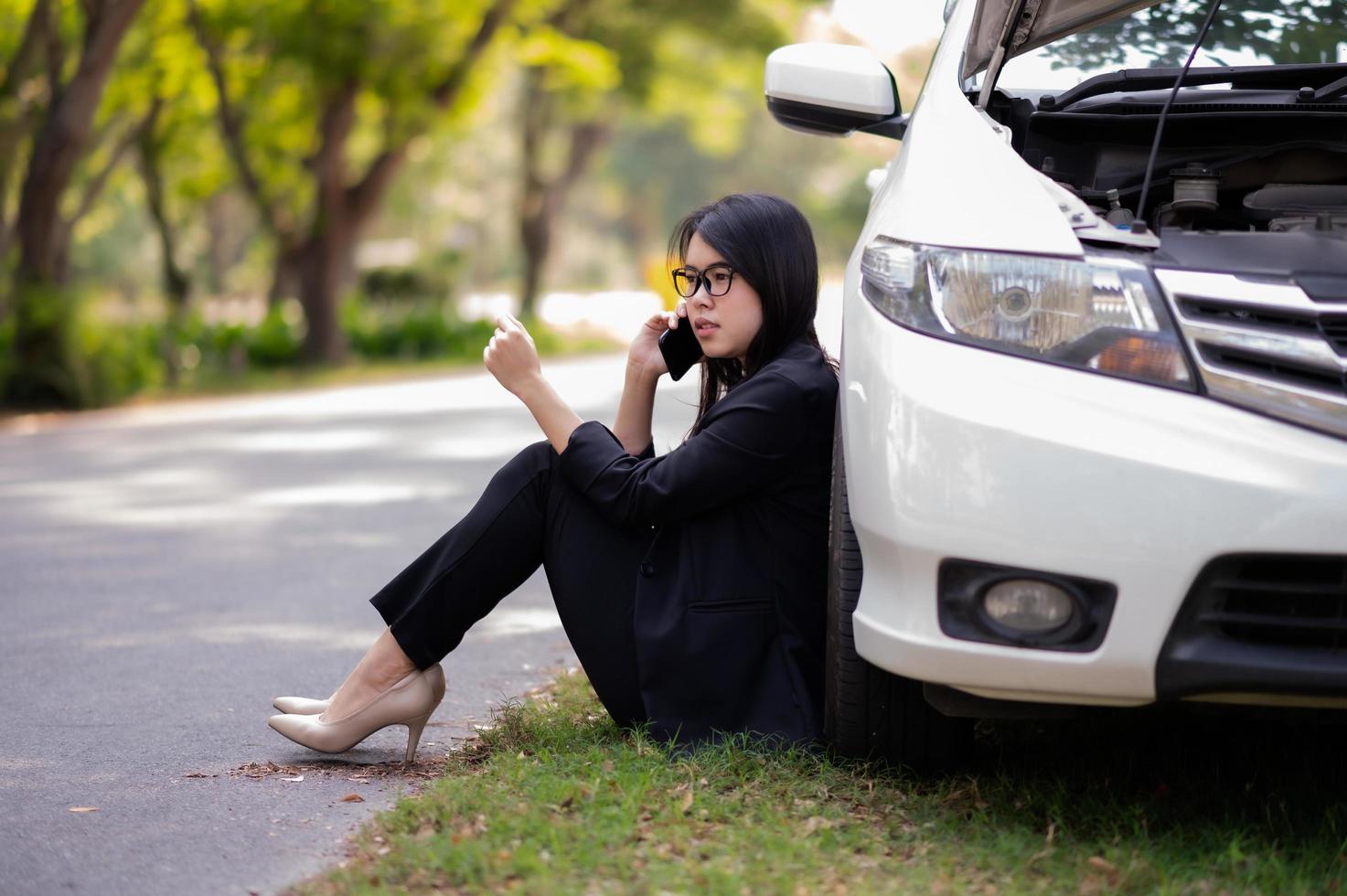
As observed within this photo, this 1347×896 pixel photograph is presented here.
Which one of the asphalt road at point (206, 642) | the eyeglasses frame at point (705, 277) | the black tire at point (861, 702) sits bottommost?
the asphalt road at point (206, 642)

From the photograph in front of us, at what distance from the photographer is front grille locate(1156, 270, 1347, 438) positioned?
2.54m

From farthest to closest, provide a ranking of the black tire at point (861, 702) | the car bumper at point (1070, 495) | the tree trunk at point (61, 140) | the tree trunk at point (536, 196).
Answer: the tree trunk at point (536, 196), the tree trunk at point (61, 140), the black tire at point (861, 702), the car bumper at point (1070, 495)

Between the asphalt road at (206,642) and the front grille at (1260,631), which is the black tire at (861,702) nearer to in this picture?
the front grille at (1260,631)

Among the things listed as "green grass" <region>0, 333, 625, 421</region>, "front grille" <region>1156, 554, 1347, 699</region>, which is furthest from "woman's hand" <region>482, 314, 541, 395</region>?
"green grass" <region>0, 333, 625, 421</region>

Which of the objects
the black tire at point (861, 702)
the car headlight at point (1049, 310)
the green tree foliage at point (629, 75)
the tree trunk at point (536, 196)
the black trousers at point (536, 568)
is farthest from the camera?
the tree trunk at point (536, 196)

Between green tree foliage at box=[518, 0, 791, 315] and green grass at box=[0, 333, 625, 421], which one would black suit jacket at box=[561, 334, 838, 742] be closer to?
green grass at box=[0, 333, 625, 421]

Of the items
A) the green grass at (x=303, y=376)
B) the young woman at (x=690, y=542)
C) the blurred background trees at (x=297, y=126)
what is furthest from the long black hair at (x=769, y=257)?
the green grass at (x=303, y=376)

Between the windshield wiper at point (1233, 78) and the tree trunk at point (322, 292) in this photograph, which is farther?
the tree trunk at point (322, 292)

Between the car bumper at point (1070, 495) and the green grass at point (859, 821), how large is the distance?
1.15 feet

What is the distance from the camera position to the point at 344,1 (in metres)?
19.1

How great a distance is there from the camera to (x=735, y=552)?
11.1 feet

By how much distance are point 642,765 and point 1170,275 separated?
144cm

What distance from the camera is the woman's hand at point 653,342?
376 cm

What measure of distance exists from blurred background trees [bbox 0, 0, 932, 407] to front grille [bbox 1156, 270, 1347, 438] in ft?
32.0
